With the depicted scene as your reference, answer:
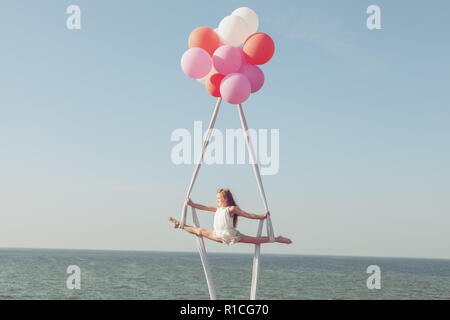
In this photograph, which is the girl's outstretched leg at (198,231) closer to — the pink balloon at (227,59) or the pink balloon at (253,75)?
the pink balloon at (253,75)

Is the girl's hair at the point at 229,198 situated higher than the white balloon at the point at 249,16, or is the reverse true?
the white balloon at the point at 249,16

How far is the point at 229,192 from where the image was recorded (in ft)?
19.1

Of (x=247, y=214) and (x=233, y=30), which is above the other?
(x=233, y=30)

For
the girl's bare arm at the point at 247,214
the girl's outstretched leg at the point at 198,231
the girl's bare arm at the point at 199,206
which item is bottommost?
the girl's outstretched leg at the point at 198,231

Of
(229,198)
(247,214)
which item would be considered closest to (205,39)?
(229,198)

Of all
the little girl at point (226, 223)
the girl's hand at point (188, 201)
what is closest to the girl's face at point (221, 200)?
the little girl at point (226, 223)

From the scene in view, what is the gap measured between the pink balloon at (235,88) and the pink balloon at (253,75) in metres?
0.20

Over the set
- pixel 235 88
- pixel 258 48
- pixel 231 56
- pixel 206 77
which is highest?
pixel 258 48

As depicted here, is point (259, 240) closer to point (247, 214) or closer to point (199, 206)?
point (247, 214)

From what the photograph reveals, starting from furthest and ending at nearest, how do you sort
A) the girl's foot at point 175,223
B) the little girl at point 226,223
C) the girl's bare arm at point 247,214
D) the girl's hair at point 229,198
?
the girl's foot at point 175,223, the girl's hair at point 229,198, the little girl at point 226,223, the girl's bare arm at point 247,214

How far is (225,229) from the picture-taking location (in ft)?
18.5

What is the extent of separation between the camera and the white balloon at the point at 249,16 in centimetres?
589

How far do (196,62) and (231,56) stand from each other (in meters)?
0.42
